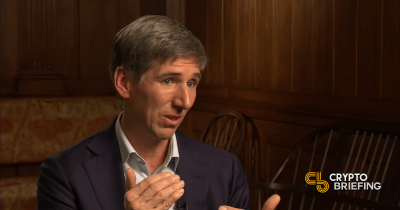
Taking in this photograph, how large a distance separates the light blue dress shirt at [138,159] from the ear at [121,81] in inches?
5.0

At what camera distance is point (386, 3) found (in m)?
2.20

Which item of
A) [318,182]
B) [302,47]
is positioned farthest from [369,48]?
[318,182]

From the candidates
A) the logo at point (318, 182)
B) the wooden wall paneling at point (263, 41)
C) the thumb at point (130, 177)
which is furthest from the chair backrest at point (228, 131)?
the thumb at point (130, 177)

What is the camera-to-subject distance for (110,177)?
4.27ft

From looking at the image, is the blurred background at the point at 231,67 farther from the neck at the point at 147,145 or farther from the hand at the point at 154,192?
the hand at the point at 154,192

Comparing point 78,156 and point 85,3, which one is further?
point 85,3

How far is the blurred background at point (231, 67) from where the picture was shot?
7.63 feet

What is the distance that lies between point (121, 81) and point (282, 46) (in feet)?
5.80

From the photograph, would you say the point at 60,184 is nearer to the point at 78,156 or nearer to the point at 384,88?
the point at 78,156

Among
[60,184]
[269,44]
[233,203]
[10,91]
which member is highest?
[269,44]

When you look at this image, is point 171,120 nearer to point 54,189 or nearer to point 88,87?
point 54,189

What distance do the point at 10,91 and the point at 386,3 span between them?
3.32 metres

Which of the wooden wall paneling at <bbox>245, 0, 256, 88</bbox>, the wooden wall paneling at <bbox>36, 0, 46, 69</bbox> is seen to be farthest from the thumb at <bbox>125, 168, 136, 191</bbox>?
the wooden wall paneling at <bbox>36, 0, 46, 69</bbox>

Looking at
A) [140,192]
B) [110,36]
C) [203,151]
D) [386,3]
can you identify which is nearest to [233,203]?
[203,151]
